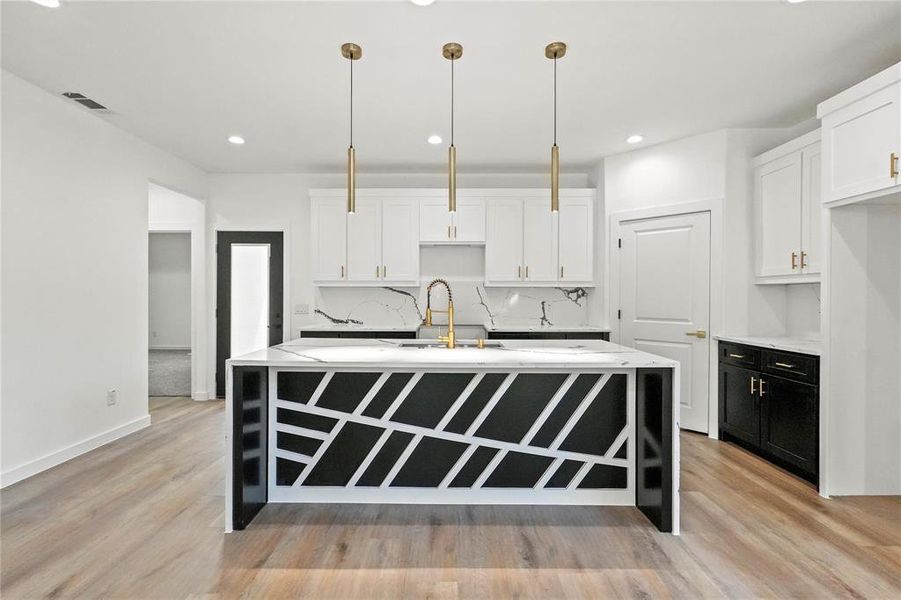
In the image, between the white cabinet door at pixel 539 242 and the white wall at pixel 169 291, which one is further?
the white wall at pixel 169 291

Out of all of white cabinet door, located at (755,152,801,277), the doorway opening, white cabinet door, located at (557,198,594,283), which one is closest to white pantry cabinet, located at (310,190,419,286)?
white cabinet door, located at (557,198,594,283)

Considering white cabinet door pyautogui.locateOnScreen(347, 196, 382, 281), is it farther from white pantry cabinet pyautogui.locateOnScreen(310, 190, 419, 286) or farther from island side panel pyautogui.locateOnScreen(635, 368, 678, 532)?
island side panel pyautogui.locateOnScreen(635, 368, 678, 532)

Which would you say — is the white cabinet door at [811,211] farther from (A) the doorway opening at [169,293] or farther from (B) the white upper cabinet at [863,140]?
(A) the doorway opening at [169,293]

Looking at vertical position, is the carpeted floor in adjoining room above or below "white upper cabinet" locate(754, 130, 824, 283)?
below

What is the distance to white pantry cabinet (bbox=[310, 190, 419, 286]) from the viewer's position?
16.7 ft

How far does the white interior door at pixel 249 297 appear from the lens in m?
5.41

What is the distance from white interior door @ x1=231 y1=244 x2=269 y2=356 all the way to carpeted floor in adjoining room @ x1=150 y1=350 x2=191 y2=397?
1112 millimetres

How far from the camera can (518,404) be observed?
8.75 ft

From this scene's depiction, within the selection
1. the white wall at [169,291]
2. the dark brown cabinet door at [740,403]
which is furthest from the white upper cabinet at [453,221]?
the white wall at [169,291]

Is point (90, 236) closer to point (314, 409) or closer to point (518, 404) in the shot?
point (314, 409)

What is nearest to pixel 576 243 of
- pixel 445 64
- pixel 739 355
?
pixel 739 355

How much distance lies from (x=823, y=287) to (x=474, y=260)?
3.23 m

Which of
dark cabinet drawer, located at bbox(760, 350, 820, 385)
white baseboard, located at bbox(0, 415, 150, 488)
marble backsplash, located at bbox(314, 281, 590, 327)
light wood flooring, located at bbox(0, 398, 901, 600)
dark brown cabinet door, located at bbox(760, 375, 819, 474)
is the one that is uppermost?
marble backsplash, located at bbox(314, 281, 590, 327)

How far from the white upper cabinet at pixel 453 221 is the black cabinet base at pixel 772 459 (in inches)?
114
